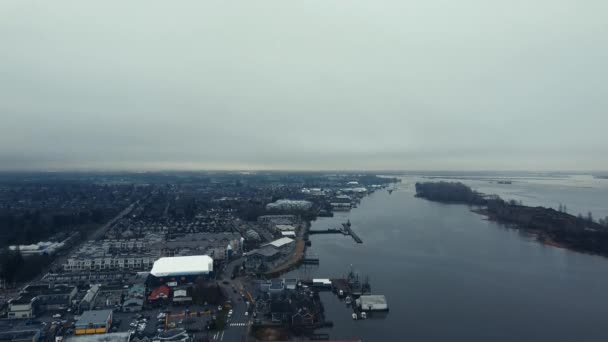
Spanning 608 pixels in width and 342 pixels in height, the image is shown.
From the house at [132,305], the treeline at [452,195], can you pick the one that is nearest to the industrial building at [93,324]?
the house at [132,305]

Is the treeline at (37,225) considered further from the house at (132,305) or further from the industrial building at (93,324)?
the industrial building at (93,324)

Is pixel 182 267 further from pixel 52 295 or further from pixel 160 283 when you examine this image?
pixel 52 295

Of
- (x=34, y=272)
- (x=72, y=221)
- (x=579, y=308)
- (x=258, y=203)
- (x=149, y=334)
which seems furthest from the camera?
(x=258, y=203)

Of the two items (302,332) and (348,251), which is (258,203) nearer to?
(348,251)

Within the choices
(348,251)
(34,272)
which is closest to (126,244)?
(34,272)

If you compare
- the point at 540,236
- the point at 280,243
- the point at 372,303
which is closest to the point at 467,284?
the point at 372,303

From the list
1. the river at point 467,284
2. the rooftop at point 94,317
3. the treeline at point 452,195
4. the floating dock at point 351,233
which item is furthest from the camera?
the treeline at point 452,195
